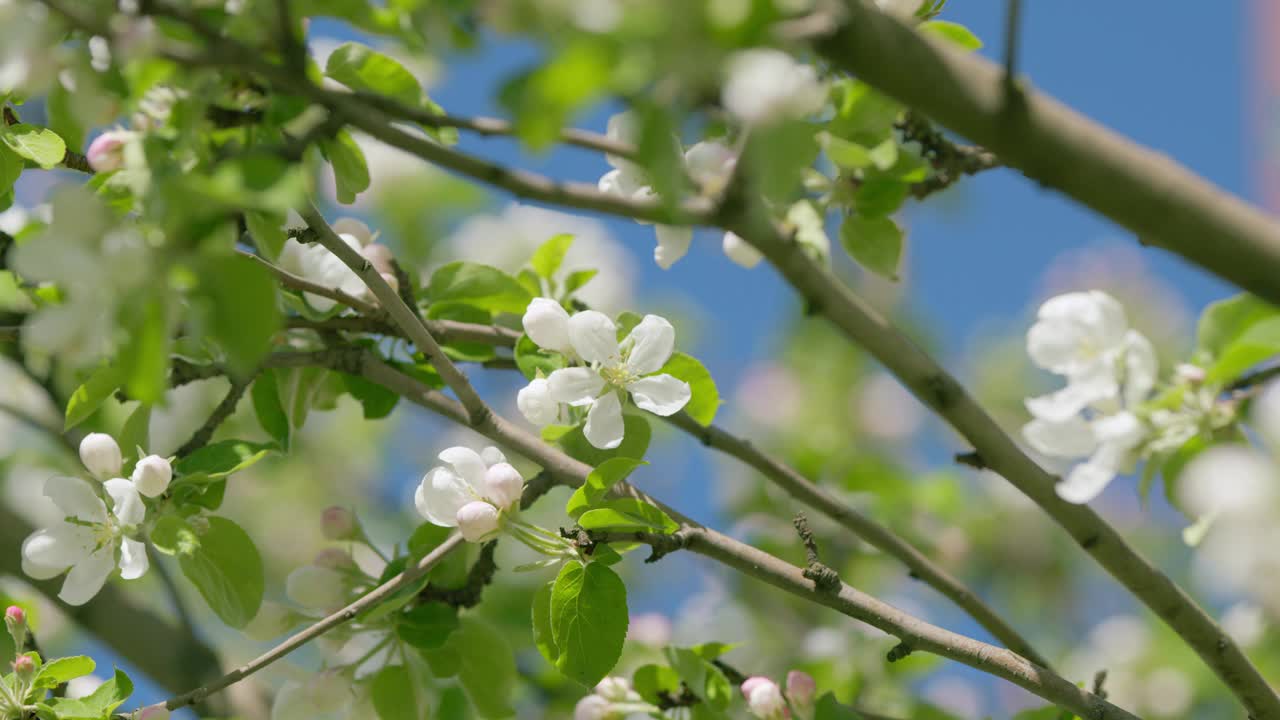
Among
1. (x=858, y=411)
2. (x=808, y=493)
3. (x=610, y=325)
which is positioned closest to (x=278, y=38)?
(x=610, y=325)

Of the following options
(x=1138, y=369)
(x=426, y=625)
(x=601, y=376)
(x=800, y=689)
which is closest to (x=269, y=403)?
(x=426, y=625)

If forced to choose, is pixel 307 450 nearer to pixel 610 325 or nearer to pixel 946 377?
pixel 610 325

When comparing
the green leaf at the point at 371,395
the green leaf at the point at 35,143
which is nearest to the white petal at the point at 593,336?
the green leaf at the point at 371,395

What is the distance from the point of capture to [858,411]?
408 cm

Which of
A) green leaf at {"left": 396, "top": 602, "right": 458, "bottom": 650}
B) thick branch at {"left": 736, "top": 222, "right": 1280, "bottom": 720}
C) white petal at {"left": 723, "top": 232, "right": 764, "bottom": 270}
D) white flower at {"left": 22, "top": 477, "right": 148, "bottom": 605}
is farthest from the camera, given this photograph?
white petal at {"left": 723, "top": 232, "right": 764, "bottom": 270}

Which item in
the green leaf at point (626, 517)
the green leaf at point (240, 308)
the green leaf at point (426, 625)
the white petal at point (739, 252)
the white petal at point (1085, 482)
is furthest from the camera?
the white petal at point (739, 252)

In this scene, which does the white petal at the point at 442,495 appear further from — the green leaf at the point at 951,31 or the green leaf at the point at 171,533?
the green leaf at the point at 951,31

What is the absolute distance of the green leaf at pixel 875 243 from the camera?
1547 millimetres

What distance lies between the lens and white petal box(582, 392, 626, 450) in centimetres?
134

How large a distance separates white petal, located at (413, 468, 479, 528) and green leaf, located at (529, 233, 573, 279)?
1.31 feet

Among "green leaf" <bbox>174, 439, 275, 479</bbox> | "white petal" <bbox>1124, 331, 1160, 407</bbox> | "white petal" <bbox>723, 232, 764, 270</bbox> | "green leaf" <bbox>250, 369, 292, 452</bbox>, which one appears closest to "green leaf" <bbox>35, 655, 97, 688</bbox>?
"green leaf" <bbox>174, 439, 275, 479</bbox>

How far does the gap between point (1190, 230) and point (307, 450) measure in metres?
3.56

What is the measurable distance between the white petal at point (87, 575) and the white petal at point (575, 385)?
0.51m

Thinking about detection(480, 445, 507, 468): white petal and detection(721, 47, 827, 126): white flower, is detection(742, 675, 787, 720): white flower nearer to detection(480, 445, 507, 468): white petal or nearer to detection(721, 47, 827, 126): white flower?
detection(480, 445, 507, 468): white petal
